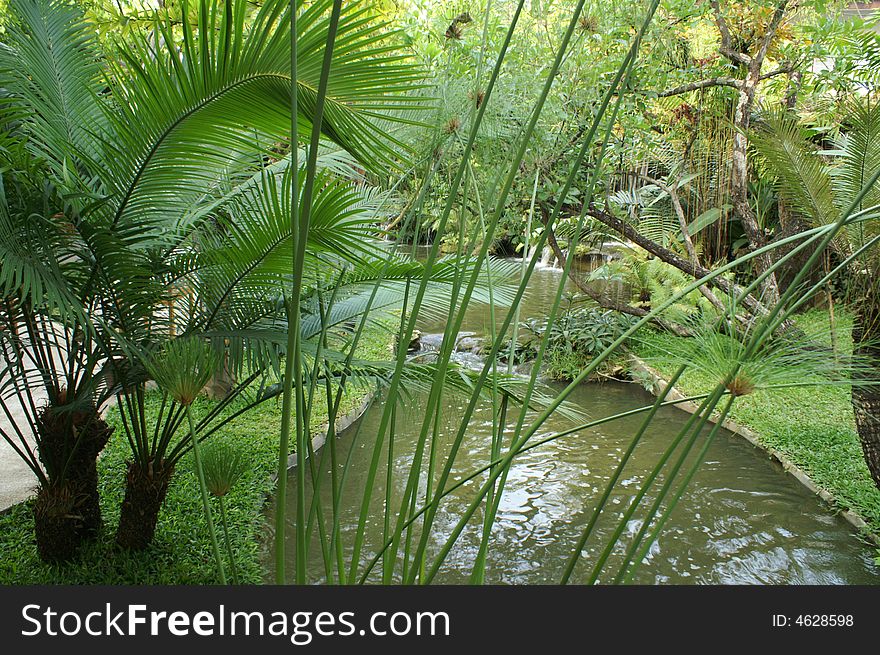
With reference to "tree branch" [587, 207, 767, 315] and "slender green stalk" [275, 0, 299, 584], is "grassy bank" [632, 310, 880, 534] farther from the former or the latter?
"slender green stalk" [275, 0, 299, 584]

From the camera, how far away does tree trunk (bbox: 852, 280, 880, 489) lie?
3.09 m

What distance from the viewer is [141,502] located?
112 inches

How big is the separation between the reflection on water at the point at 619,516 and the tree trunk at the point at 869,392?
548mm

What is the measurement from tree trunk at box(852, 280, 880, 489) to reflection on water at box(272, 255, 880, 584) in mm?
548

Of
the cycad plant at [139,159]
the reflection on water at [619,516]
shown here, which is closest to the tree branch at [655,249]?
the reflection on water at [619,516]

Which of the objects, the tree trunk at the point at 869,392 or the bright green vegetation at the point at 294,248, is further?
the tree trunk at the point at 869,392

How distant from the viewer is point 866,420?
338 cm

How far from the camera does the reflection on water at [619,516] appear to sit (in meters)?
3.37

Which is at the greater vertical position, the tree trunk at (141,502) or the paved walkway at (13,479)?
the tree trunk at (141,502)

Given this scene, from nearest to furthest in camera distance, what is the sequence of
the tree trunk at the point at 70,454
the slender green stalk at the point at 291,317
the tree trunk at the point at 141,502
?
1. the slender green stalk at the point at 291,317
2. the tree trunk at the point at 70,454
3. the tree trunk at the point at 141,502

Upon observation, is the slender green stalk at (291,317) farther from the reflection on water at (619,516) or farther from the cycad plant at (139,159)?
the reflection on water at (619,516)

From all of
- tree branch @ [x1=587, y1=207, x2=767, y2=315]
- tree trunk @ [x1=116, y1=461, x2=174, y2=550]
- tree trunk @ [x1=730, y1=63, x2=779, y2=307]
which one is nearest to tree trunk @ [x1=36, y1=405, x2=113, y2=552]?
tree trunk @ [x1=116, y1=461, x2=174, y2=550]

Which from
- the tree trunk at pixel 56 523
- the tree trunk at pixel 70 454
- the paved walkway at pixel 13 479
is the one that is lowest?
the paved walkway at pixel 13 479

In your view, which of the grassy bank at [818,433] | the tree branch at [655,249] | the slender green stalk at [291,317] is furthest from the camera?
the tree branch at [655,249]
